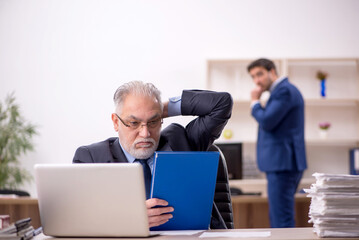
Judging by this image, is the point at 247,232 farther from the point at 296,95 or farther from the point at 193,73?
the point at 193,73

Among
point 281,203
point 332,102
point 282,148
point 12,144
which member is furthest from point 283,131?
point 12,144

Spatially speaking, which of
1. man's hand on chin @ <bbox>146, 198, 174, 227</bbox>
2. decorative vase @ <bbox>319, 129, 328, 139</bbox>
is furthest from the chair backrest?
decorative vase @ <bbox>319, 129, 328, 139</bbox>

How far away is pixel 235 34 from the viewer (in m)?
5.46

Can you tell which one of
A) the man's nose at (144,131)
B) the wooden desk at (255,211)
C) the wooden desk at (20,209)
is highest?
the man's nose at (144,131)

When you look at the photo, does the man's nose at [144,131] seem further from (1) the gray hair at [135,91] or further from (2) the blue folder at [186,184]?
(2) the blue folder at [186,184]

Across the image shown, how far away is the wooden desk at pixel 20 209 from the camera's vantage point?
10.6ft

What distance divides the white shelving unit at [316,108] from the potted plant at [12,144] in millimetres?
2063

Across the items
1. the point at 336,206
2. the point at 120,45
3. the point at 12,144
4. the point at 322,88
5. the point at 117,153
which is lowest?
the point at 12,144

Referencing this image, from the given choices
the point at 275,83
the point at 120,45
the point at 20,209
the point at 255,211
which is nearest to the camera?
the point at 20,209

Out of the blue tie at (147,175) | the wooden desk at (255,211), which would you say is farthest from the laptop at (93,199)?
the wooden desk at (255,211)

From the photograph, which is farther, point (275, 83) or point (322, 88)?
point (322, 88)

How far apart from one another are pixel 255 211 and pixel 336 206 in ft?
7.20

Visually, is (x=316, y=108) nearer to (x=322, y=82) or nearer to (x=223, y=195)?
(x=322, y=82)

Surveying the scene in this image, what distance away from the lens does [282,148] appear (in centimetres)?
357
